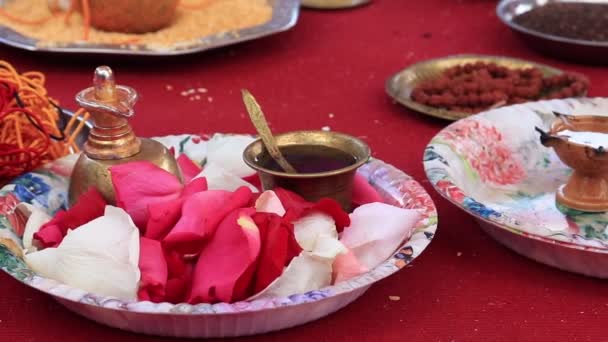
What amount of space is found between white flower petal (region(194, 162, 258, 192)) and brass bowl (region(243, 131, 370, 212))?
0.03m

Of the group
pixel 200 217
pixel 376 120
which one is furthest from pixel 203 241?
pixel 376 120

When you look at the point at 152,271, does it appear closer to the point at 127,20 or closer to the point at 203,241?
the point at 203,241

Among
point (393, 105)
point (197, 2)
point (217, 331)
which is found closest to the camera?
point (217, 331)

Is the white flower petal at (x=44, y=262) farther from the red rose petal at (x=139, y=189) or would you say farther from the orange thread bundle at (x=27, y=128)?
the orange thread bundle at (x=27, y=128)

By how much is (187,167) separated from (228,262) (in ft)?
0.58

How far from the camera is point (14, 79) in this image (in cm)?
74

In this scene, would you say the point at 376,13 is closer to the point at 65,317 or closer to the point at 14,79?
the point at 14,79

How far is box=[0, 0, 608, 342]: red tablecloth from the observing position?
527 mm

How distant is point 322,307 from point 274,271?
4 centimetres

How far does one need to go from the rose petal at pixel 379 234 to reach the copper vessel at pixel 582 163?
0.18 m

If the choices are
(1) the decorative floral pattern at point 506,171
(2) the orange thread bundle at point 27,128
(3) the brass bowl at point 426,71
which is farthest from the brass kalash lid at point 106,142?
(3) the brass bowl at point 426,71

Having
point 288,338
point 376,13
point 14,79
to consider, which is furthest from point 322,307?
point 376,13

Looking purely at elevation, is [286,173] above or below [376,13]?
above

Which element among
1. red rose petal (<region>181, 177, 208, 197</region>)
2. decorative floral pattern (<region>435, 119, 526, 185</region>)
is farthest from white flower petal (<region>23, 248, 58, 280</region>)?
decorative floral pattern (<region>435, 119, 526, 185</region>)
